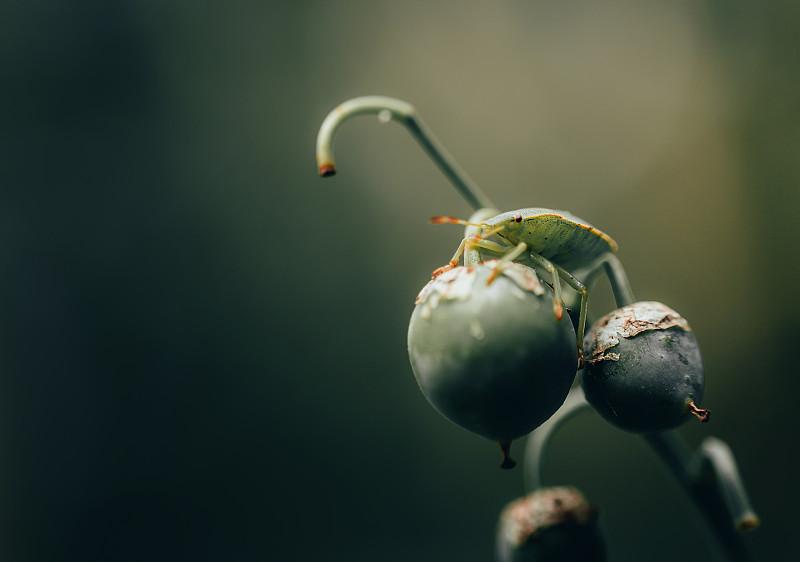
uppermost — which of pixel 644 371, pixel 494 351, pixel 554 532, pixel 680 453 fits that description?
pixel 494 351

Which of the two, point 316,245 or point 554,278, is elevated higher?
point 554,278

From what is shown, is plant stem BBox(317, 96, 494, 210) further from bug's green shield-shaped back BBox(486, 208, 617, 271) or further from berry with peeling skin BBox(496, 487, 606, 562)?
berry with peeling skin BBox(496, 487, 606, 562)

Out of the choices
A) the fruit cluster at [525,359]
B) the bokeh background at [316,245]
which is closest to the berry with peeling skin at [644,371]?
the fruit cluster at [525,359]

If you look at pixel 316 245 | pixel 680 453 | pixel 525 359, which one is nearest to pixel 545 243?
pixel 525 359

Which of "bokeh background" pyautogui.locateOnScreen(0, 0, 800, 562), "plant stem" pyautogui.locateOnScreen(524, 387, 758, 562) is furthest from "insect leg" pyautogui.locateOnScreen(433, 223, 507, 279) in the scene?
"bokeh background" pyautogui.locateOnScreen(0, 0, 800, 562)

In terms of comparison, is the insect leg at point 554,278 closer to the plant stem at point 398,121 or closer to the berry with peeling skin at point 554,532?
the plant stem at point 398,121

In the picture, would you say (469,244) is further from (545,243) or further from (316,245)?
(316,245)

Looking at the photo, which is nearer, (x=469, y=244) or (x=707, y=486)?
(x=469, y=244)

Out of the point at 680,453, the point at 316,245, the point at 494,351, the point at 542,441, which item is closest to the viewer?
the point at 494,351
